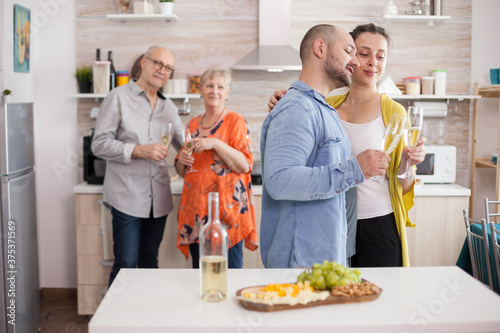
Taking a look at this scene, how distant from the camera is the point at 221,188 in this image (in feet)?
9.07

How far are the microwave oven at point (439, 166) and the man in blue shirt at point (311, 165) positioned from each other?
79.5 inches

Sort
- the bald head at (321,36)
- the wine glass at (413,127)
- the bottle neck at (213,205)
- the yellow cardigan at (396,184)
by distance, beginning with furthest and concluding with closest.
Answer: the yellow cardigan at (396,184) → the bald head at (321,36) → the wine glass at (413,127) → the bottle neck at (213,205)

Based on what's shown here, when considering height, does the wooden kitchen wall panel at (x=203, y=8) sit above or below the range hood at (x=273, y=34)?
above

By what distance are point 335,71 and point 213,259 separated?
31.1 inches

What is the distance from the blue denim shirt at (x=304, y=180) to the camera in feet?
5.25

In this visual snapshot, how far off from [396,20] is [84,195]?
Answer: 96.8 inches

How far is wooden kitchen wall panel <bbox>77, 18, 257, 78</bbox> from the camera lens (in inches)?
151

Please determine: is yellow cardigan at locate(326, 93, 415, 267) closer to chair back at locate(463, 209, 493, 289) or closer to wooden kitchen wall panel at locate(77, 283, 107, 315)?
chair back at locate(463, 209, 493, 289)

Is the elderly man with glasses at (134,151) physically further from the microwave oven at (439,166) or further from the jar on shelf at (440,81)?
the jar on shelf at (440,81)

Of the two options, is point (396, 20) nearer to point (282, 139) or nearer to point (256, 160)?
point (256, 160)

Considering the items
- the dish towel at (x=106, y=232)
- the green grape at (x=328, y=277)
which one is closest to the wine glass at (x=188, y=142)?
the dish towel at (x=106, y=232)

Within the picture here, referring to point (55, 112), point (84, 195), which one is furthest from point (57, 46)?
point (84, 195)

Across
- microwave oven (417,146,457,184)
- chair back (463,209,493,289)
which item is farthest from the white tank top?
microwave oven (417,146,457,184)

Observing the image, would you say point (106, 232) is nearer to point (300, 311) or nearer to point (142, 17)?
point (142, 17)
